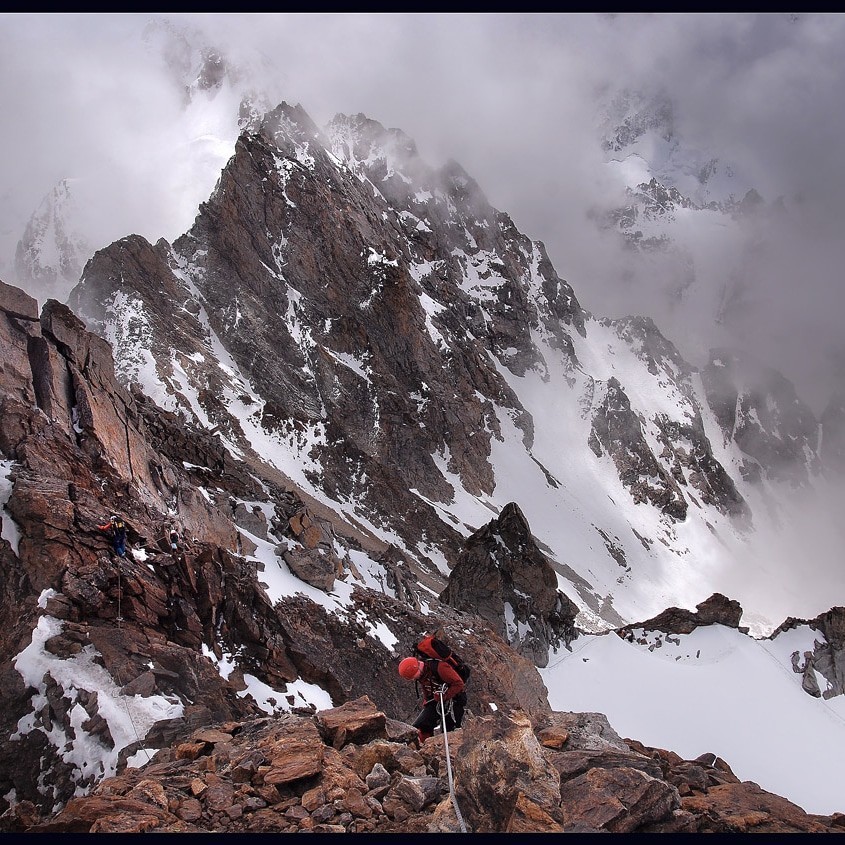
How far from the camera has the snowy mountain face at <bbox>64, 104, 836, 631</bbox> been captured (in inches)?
2847

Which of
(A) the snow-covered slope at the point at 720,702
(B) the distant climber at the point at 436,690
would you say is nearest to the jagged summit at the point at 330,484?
(A) the snow-covered slope at the point at 720,702

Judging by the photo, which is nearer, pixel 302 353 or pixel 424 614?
pixel 424 614

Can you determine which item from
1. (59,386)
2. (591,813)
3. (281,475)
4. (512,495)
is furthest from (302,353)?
(591,813)

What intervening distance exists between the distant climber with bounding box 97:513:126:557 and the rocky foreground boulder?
19.6ft

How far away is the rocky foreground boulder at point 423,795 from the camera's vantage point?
6348 mm

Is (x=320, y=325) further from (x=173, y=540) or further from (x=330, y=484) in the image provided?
(x=173, y=540)

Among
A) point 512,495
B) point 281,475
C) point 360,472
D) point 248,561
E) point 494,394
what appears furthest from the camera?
point 494,394

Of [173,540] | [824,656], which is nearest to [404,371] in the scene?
[824,656]

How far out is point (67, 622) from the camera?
1177 centimetres

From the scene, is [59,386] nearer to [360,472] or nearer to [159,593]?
[159,593]

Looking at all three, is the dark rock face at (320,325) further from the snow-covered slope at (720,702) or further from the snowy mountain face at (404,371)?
the snow-covered slope at (720,702)

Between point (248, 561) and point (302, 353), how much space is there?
66004 millimetres

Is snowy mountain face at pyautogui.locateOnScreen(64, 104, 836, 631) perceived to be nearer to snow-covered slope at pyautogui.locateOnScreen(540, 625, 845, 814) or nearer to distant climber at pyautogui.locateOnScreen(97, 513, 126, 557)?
snow-covered slope at pyautogui.locateOnScreen(540, 625, 845, 814)

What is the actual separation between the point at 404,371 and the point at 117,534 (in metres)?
89.7
